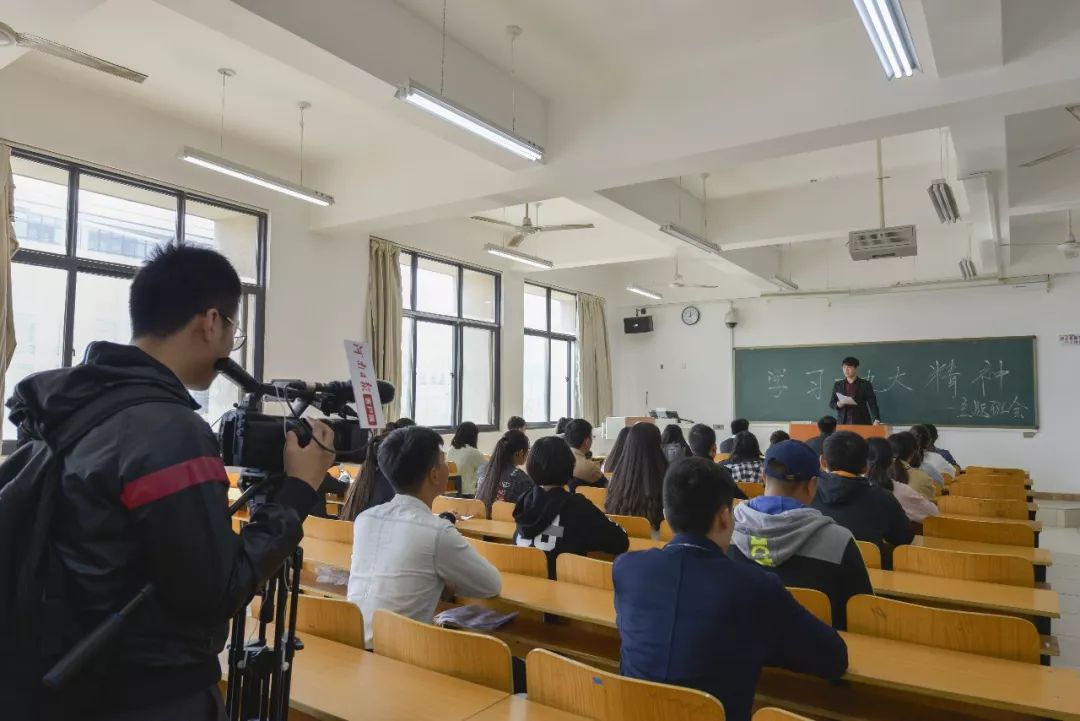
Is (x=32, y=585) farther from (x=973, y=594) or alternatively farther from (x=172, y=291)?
(x=973, y=594)

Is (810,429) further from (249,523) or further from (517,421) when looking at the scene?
(249,523)

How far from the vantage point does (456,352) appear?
30.2ft

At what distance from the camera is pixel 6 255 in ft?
16.3

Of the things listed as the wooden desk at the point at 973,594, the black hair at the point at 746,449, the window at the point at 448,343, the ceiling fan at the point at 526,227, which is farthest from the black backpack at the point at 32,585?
the window at the point at 448,343

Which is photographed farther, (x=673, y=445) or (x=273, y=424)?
(x=673, y=445)

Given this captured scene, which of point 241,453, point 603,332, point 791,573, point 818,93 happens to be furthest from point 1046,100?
point 603,332

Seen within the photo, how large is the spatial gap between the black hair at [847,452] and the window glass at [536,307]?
778cm

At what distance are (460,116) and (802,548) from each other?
2994 millimetres

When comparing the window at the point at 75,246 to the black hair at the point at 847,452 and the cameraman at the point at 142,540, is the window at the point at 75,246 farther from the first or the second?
the cameraman at the point at 142,540

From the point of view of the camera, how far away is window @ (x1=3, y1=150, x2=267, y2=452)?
534cm

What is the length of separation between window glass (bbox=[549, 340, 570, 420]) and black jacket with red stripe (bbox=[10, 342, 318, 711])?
33.4 feet

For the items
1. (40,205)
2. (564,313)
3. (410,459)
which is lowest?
(410,459)

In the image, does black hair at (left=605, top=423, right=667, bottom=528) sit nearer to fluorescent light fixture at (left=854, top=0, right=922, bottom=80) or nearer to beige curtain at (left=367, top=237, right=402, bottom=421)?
fluorescent light fixture at (left=854, top=0, right=922, bottom=80)

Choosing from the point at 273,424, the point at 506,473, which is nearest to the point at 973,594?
the point at 273,424
